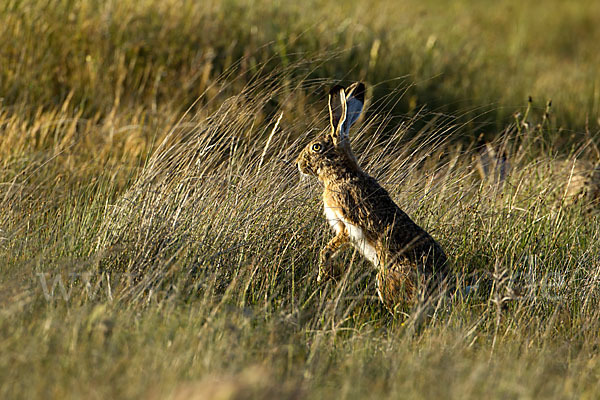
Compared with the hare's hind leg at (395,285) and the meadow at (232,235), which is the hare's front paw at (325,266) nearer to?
the meadow at (232,235)

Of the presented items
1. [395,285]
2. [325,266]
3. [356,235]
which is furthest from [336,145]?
[395,285]

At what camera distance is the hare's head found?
15.4ft

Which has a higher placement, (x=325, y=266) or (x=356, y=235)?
(x=356, y=235)

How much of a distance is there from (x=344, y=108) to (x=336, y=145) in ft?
0.85

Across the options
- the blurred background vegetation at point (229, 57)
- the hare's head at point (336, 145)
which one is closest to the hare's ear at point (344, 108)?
the hare's head at point (336, 145)

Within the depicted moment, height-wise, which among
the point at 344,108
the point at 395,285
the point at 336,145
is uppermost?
the point at 344,108

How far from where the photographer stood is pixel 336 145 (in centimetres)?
475

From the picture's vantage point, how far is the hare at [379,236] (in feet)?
14.6

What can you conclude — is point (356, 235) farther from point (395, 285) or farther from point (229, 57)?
point (229, 57)

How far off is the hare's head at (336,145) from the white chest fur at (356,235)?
1.01ft

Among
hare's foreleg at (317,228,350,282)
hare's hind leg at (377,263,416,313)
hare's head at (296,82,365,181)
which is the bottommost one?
hare's hind leg at (377,263,416,313)

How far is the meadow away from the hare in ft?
0.48

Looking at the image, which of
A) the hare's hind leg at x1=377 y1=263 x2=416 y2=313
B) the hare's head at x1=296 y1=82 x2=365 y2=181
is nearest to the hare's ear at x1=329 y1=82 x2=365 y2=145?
the hare's head at x1=296 y1=82 x2=365 y2=181

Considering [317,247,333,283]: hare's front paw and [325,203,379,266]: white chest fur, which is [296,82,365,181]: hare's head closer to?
[325,203,379,266]: white chest fur
